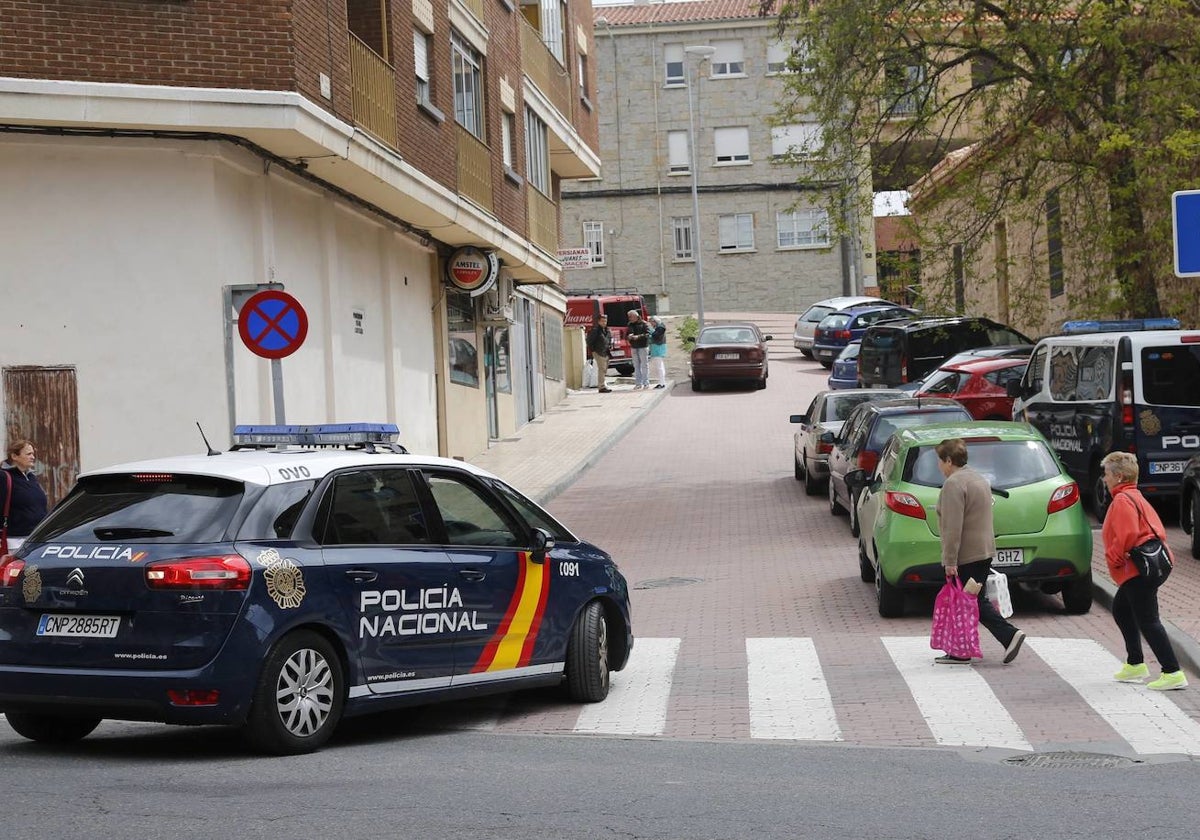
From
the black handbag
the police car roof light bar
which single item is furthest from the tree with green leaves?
the police car roof light bar

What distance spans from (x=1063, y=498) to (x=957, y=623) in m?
2.68

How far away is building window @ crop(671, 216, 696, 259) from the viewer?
219 ft

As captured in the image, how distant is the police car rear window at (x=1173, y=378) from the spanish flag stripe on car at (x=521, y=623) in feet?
33.7

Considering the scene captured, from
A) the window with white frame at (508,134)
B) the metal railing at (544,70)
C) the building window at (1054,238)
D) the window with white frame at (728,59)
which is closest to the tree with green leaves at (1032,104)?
the building window at (1054,238)

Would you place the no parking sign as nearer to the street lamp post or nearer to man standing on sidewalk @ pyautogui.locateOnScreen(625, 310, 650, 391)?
man standing on sidewalk @ pyautogui.locateOnScreen(625, 310, 650, 391)

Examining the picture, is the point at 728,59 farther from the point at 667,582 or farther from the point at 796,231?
the point at 667,582

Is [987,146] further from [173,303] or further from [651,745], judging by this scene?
[651,745]

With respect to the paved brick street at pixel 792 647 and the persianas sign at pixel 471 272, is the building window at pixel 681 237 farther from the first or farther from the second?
the paved brick street at pixel 792 647

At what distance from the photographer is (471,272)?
94.1 feet

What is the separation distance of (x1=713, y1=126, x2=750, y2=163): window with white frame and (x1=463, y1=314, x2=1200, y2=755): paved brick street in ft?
132

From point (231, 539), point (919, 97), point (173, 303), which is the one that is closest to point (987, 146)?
point (919, 97)

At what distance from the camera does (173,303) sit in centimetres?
1769

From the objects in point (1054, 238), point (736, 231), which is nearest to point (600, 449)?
point (1054, 238)

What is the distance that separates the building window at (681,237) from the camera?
66625mm
